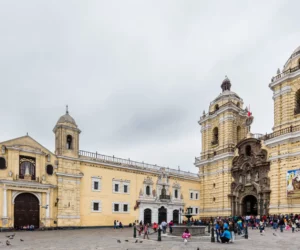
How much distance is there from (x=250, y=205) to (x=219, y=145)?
8.42 m

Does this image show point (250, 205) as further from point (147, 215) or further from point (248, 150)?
point (147, 215)

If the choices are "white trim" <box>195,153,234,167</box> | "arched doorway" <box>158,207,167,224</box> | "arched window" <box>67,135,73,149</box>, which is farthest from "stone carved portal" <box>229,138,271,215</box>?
"arched window" <box>67,135,73,149</box>

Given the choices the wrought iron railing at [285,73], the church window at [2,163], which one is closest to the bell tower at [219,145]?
the wrought iron railing at [285,73]

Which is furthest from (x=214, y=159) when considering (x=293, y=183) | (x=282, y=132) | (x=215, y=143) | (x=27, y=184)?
(x=27, y=184)

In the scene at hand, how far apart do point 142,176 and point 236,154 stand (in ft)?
38.6

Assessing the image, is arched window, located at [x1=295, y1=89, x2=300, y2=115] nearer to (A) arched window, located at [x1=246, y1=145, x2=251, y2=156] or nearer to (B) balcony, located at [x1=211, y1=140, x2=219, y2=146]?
(A) arched window, located at [x1=246, y1=145, x2=251, y2=156]

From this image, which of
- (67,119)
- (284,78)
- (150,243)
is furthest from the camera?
(284,78)

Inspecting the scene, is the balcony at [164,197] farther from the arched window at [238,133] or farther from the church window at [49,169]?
the church window at [49,169]

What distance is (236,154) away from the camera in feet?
130

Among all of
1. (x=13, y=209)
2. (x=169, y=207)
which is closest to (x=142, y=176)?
(x=169, y=207)

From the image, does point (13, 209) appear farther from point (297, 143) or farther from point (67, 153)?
point (297, 143)

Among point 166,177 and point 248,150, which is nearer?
point 248,150

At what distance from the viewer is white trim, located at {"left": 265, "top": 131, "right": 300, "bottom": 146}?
3144 centimetres

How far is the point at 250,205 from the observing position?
125 feet
